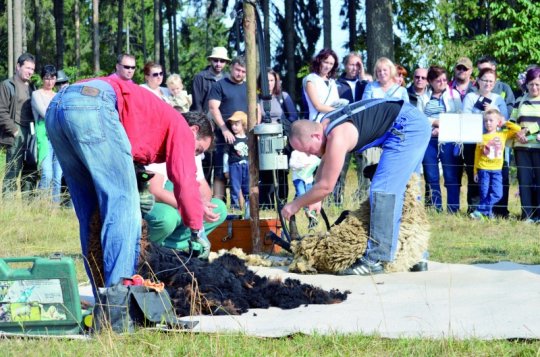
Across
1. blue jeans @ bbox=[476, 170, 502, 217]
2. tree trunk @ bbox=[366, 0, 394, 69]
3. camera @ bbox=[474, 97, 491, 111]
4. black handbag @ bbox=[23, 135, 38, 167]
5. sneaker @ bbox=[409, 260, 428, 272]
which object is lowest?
sneaker @ bbox=[409, 260, 428, 272]

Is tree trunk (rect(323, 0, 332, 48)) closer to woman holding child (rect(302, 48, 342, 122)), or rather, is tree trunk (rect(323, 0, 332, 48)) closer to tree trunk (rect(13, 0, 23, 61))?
tree trunk (rect(13, 0, 23, 61))

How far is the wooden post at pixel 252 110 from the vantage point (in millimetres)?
8844

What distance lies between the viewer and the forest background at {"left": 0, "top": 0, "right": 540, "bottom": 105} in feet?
60.3

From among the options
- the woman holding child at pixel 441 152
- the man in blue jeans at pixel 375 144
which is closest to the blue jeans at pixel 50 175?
the woman holding child at pixel 441 152

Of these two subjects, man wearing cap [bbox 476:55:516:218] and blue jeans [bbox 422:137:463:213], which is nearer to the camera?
man wearing cap [bbox 476:55:516:218]

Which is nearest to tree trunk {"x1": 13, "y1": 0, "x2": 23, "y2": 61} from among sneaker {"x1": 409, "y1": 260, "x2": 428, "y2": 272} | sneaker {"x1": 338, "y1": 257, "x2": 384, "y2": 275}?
sneaker {"x1": 338, "y1": 257, "x2": 384, "y2": 275}

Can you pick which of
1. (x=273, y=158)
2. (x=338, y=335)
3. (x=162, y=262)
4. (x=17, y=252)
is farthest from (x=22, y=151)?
(x=338, y=335)

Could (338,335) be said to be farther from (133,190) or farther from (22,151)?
(22,151)

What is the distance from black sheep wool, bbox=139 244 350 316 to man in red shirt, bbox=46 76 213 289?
1.11 feet

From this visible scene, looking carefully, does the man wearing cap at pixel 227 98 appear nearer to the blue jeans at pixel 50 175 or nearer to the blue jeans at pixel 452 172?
the blue jeans at pixel 50 175

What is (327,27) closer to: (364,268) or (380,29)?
(380,29)

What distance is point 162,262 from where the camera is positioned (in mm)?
5957

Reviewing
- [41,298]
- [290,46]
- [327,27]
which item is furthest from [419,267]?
[290,46]

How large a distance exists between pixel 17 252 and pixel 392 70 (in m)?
4.62
